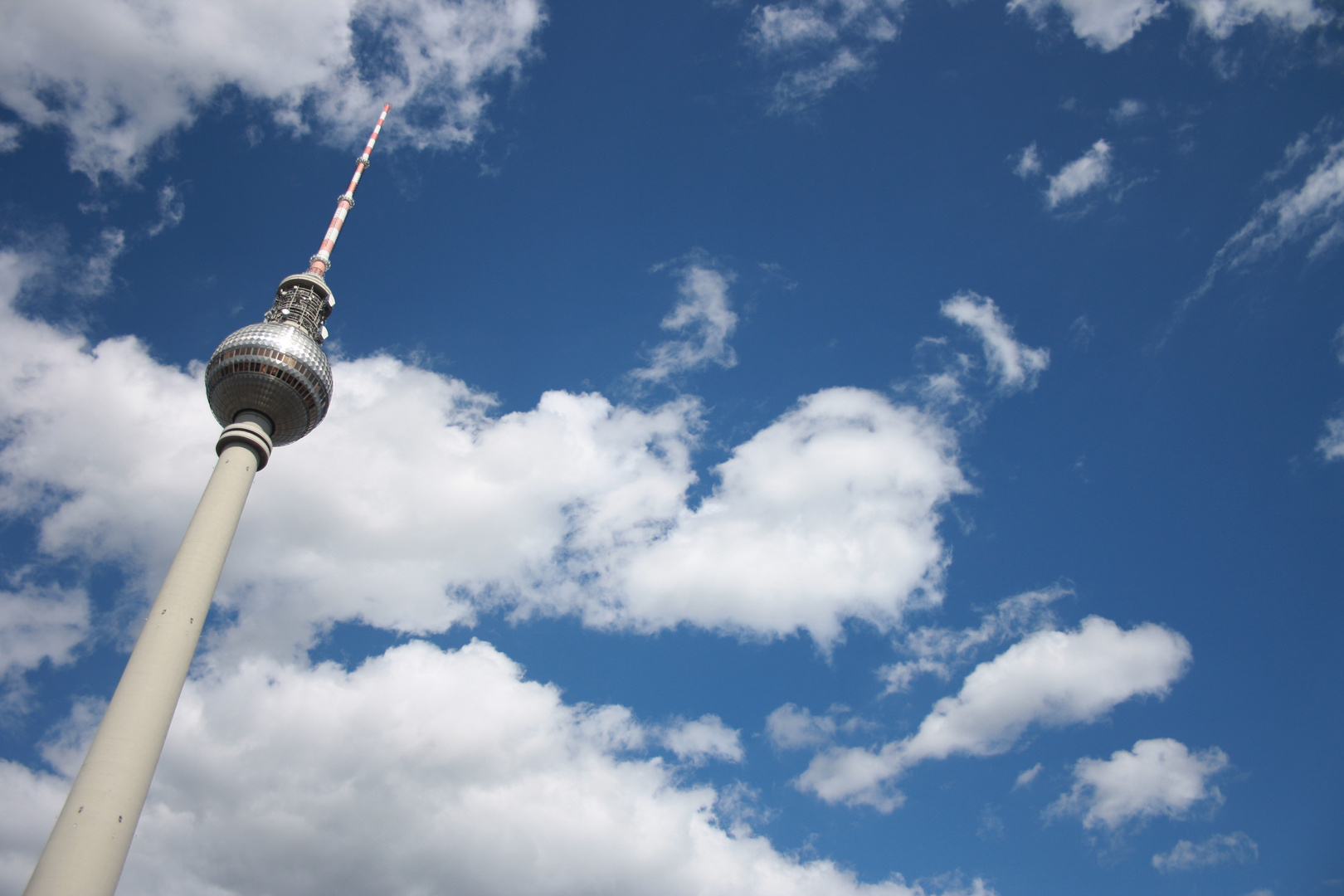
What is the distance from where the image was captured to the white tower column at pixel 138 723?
48031mm

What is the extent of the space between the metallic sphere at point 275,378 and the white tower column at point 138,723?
1016 cm

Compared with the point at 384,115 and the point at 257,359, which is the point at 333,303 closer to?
the point at 257,359

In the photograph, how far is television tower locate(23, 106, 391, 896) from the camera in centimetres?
4894

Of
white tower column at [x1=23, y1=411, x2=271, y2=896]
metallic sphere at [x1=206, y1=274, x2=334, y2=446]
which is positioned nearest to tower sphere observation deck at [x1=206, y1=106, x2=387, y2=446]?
metallic sphere at [x1=206, y1=274, x2=334, y2=446]

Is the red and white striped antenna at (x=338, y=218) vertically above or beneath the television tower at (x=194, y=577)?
above

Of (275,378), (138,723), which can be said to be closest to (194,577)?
(138,723)

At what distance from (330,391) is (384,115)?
48.6 meters

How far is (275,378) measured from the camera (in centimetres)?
7700

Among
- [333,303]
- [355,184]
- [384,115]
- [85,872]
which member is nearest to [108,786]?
[85,872]

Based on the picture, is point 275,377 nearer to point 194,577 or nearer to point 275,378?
point 275,378

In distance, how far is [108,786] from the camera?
167ft

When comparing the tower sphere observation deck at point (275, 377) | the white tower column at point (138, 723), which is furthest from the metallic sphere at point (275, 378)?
the white tower column at point (138, 723)

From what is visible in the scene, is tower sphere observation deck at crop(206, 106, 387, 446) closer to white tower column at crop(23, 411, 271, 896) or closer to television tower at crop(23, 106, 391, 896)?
television tower at crop(23, 106, 391, 896)

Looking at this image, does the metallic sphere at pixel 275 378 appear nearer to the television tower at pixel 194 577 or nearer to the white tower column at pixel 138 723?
the television tower at pixel 194 577
